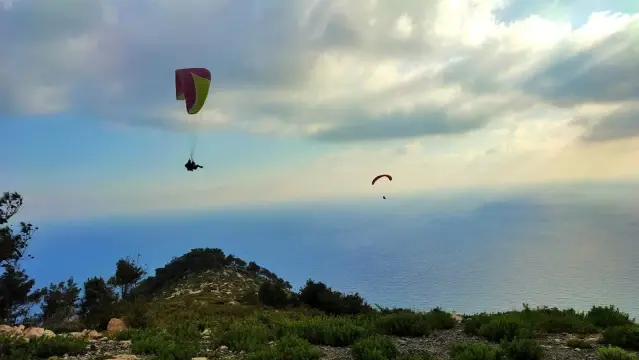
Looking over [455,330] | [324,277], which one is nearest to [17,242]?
[455,330]

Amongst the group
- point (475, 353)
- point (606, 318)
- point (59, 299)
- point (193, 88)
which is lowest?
point (475, 353)

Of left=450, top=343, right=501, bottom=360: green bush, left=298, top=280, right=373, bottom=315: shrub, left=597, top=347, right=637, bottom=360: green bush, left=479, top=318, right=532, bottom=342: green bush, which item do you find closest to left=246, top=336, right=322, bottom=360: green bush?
left=450, top=343, right=501, bottom=360: green bush

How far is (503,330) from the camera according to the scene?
35.4 ft

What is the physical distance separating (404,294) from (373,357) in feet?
361

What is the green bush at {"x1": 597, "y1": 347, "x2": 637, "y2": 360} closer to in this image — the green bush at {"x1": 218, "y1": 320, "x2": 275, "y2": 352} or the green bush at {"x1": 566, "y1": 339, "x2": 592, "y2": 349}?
the green bush at {"x1": 566, "y1": 339, "x2": 592, "y2": 349}

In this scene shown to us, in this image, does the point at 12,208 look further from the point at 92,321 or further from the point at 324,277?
the point at 324,277

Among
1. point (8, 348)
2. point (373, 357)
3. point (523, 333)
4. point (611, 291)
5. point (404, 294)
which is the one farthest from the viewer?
point (404, 294)

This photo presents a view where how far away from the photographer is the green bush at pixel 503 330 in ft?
34.7

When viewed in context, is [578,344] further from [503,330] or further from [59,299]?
[59,299]

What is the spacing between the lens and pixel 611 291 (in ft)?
316

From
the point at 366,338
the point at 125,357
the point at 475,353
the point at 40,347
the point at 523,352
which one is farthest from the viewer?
the point at 366,338

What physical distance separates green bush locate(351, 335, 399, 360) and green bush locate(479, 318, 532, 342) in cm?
315

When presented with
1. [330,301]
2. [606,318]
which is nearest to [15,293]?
[330,301]

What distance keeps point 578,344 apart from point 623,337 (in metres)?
1.03
